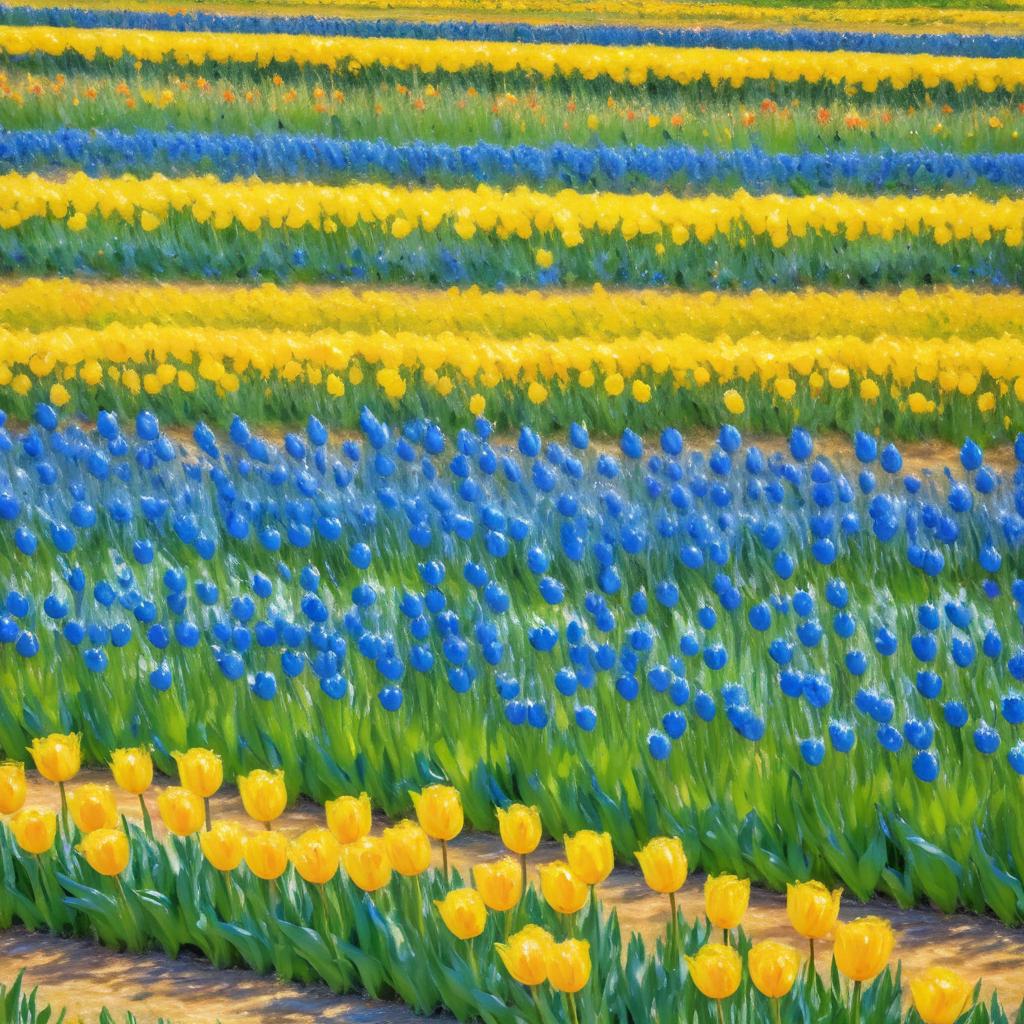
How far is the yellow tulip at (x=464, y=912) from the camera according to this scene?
9.02 feet

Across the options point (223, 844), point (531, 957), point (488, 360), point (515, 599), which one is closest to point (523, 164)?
point (488, 360)

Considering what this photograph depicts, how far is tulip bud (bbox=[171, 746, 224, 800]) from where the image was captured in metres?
3.23

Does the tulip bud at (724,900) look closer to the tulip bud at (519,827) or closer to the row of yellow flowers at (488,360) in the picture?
the tulip bud at (519,827)

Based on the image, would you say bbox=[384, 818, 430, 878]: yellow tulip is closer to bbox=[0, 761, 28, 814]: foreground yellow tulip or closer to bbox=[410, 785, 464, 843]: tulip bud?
bbox=[410, 785, 464, 843]: tulip bud

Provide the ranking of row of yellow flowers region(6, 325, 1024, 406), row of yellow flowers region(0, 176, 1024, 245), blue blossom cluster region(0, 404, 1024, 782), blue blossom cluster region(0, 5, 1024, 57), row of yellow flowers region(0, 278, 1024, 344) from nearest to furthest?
blue blossom cluster region(0, 404, 1024, 782) → row of yellow flowers region(6, 325, 1024, 406) → row of yellow flowers region(0, 278, 1024, 344) → row of yellow flowers region(0, 176, 1024, 245) → blue blossom cluster region(0, 5, 1024, 57)

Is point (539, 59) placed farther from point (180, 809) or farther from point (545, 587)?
point (180, 809)

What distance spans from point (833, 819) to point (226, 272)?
31.7 ft

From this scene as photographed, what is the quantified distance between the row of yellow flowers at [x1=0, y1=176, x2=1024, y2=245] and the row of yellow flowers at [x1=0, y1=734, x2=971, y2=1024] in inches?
362

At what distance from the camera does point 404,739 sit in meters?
4.42

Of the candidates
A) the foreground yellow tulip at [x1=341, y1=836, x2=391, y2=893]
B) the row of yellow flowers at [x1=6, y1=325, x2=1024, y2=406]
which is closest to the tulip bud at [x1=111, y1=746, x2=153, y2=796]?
the foreground yellow tulip at [x1=341, y1=836, x2=391, y2=893]

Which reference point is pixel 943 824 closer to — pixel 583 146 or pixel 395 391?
pixel 395 391

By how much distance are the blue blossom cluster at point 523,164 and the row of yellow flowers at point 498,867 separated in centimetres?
1300

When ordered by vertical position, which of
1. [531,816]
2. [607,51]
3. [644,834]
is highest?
[607,51]

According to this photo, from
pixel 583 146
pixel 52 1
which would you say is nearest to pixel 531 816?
pixel 583 146
